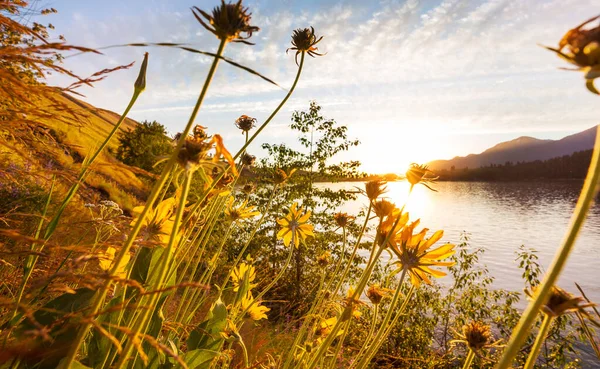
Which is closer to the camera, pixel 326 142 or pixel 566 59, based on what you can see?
pixel 566 59

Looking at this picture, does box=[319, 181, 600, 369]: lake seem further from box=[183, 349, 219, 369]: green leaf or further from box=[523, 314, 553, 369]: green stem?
box=[523, 314, 553, 369]: green stem

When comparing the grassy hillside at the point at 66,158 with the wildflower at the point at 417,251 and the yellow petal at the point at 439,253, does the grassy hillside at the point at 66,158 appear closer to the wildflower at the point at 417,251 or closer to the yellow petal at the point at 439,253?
the wildflower at the point at 417,251

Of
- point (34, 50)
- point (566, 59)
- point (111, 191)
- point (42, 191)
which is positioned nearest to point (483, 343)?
point (566, 59)

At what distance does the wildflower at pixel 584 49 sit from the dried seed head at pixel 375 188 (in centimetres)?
71

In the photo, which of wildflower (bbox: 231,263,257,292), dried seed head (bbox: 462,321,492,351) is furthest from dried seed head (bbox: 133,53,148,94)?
wildflower (bbox: 231,263,257,292)

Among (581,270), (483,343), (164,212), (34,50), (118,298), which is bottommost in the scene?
(581,270)

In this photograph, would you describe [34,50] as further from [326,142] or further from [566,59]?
[326,142]

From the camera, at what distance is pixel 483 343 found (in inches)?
34.2

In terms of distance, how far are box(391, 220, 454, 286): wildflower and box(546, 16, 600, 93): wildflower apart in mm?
622

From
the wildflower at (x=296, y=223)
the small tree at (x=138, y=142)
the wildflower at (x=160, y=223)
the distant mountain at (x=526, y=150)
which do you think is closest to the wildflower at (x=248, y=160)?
the wildflower at (x=296, y=223)

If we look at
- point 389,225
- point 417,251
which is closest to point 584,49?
point 389,225

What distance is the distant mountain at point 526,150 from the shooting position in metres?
122

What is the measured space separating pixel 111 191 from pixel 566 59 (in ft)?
44.6

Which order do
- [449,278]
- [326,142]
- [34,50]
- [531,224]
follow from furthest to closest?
[531,224] < [449,278] < [326,142] < [34,50]
